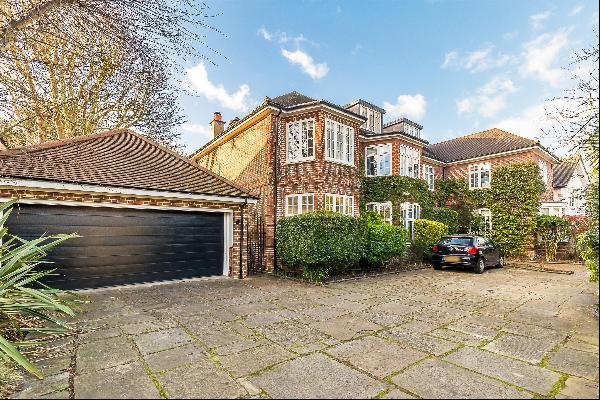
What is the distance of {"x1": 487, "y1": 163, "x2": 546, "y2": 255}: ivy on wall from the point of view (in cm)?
1566

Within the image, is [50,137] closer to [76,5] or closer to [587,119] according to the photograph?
[76,5]

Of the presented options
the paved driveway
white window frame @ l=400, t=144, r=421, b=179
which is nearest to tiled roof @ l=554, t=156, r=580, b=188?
white window frame @ l=400, t=144, r=421, b=179

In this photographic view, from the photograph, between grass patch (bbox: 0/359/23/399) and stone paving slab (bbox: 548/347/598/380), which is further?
stone paving slab (bbox: 548/347/598/380)

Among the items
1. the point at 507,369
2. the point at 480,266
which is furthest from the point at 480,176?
the point at 507,369

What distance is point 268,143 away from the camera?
11.9m

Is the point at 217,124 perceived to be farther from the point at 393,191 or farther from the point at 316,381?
the point at 316,381

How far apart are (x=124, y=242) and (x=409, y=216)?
→ 1270 cm

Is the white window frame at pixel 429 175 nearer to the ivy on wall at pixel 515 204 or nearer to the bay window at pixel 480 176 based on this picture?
the bay window at pixel 480 176

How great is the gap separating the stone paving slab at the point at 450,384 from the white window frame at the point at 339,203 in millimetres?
8542

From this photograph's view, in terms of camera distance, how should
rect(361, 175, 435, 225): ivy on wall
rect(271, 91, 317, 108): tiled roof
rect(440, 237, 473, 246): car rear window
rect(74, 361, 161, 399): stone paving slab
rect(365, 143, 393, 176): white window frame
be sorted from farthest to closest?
rect(365, 143, 393, 176): white window frame → rect(361, 175, 435, 225): ivy on wall → rect(271, 91, 317, 108): tiled roof → rect(440, 237, 473, 246): car rear window → rect(74, 361, 161, 399): stone paving slab

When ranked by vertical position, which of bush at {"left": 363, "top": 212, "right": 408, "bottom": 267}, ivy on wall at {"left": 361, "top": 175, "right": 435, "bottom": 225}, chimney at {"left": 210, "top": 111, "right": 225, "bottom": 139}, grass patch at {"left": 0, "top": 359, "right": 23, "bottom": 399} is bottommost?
grass patch at {"left": 0, "top": 359, "right": 23, "bottom": 399}

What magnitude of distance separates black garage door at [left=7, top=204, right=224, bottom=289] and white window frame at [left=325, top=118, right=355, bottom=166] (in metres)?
5.26

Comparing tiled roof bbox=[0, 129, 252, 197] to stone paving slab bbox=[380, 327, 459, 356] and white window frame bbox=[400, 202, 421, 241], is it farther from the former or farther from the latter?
white window frame bbox=[400, 202, 421, 241]

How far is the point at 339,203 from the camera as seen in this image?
39.9ft
